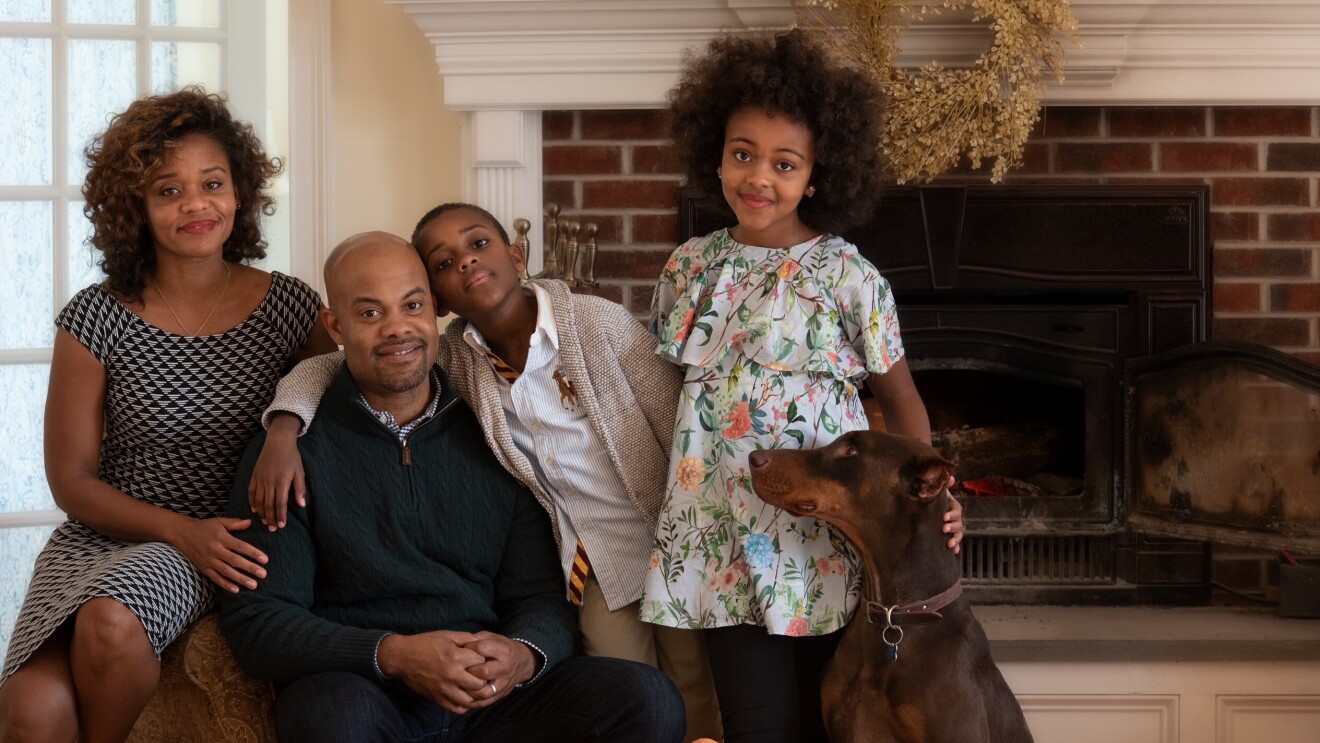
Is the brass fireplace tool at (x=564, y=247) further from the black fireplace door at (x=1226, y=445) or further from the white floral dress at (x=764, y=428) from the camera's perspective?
the black fireplace door at (x=1226, y=445)

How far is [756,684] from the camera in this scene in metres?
1.87

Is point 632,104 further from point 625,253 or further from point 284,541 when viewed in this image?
point 284,541

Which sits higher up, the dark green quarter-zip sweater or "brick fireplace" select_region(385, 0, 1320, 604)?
"brick fireplace" select_region(385, 0, 1320, 604)

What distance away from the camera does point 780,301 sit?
6.29ft

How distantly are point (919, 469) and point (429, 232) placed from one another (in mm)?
843

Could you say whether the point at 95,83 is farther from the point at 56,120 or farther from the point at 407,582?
the point at 407,582

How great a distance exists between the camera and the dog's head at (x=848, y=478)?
1750 mm

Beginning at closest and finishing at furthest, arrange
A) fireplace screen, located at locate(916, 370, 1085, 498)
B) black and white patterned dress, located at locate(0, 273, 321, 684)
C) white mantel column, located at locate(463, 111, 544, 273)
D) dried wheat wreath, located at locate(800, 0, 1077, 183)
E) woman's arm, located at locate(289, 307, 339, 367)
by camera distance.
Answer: black and white patterned dress, located at locate(0, 273, 321, 684) < woman's arm, located at locate(289, 307, 339, 367) < dried wheat wreath, located at locate(800, 0, 1077, 183) < white mantel column, located at locate(463, 111, 544, 273) < fireplace screen, located at locate(916, 370, 1085, 498)

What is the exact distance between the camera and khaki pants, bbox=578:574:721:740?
6.52 feet

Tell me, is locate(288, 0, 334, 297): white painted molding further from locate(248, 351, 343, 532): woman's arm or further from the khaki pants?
the khaki pants

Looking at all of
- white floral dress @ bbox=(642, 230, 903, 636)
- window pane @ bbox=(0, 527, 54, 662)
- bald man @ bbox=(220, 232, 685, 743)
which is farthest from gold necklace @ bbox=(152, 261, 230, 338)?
window pane @ bbox=(0, 527, 54, 662)

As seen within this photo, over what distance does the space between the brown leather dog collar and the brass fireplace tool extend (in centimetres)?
101

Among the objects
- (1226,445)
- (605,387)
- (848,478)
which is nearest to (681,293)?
(605,387)

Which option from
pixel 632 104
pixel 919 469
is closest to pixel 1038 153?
pixel 632 104
